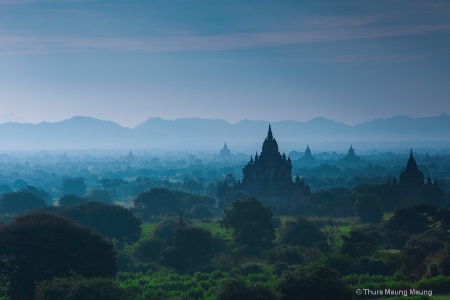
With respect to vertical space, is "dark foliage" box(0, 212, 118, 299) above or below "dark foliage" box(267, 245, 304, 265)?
above

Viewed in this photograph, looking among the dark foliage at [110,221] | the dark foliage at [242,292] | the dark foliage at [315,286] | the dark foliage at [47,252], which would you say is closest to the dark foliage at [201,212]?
the dark foliage at [110,221]

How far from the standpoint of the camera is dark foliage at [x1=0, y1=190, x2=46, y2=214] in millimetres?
99750

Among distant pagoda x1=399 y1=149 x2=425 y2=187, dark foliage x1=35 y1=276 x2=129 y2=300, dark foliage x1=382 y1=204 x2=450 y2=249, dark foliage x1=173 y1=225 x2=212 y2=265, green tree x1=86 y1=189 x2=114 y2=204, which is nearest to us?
dark foliage x1=35 y1=276 x2=129 y2=300

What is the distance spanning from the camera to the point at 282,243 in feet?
214

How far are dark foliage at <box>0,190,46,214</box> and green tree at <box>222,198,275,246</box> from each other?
4299cm

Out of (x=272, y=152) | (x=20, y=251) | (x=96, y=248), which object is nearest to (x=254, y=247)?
(x=96, y=248)

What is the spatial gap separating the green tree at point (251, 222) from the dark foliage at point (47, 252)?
78.8 feet

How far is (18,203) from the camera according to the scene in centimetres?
10019

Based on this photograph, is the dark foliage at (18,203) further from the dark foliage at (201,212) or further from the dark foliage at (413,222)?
the dark foliage at (413,222)

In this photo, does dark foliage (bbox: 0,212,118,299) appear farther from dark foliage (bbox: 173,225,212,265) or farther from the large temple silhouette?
the large temple silhouette

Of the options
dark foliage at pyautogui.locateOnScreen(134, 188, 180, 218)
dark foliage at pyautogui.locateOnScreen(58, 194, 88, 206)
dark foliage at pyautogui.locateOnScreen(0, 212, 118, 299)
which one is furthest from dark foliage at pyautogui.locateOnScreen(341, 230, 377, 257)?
dark foliage at pyautogui.locateOnScreen(58, 194, 88, 206)

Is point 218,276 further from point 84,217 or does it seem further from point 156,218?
point 156,218

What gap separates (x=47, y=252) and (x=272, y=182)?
6845 cm

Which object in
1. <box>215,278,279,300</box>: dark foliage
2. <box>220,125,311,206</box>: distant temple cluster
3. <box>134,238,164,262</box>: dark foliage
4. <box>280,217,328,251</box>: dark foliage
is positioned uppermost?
<box>220,125,311,206</box>: distant temple cluster
